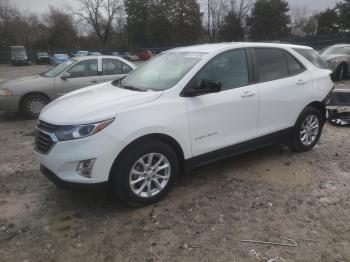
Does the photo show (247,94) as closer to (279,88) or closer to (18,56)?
(279,88)

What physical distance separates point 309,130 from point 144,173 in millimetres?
3081

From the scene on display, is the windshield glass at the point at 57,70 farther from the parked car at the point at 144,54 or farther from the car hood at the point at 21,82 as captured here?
the parked car at the point at 144,54

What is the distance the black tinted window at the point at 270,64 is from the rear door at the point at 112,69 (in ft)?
15.6

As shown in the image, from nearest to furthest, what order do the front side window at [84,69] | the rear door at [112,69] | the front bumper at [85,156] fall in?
the front bumper at [85,156], the front side window at [84,69], the rear door at [112,69]

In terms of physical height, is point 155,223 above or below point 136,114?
below

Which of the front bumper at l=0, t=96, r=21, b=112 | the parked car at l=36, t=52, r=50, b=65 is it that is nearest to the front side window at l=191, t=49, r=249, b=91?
the front bumper at l=0, t=96, r=21, b=112

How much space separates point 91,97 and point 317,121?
11.8 ft

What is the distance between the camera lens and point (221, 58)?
4.49 m

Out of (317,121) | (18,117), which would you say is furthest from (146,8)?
(317,121)

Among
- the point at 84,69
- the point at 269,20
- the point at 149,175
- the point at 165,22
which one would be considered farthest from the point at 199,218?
the point at 269,20

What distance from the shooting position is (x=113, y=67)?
9078 mm

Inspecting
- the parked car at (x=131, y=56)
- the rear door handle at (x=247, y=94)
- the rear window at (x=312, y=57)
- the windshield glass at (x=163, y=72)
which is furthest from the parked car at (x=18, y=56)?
the rear door handle at (x=247, y=94)

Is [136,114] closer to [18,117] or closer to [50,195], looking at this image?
[50,195]

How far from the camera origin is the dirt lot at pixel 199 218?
3213mm
